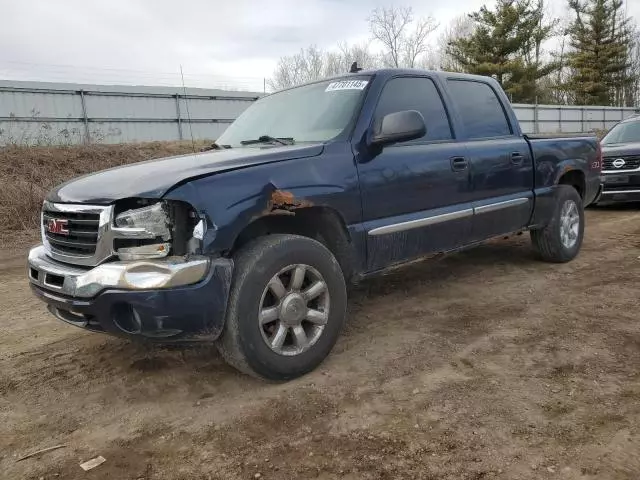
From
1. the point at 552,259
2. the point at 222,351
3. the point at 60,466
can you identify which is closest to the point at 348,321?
the point at 222,351

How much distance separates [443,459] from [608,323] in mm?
2166

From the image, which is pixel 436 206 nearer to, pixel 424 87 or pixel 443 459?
pixel 424 87

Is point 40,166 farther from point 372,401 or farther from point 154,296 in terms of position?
point 372,401

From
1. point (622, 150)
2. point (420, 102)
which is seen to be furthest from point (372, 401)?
point (622, 150)

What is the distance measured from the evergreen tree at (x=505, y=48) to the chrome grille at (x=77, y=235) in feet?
112

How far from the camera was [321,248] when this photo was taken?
3.19 metres

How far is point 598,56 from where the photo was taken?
40562mm

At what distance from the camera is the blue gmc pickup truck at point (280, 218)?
271 centimetres

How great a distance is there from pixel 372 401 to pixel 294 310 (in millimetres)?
662

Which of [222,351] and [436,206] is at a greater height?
[436,206]

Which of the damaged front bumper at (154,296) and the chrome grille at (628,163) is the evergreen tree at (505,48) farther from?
the damaged front bumper at (154,296)

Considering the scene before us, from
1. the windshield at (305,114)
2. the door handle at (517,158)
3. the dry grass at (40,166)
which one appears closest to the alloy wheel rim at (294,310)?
the windshield at (305,114)

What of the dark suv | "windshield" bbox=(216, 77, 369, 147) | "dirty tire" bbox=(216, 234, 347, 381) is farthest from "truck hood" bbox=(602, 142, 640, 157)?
"dirty tire" bbox=(216, 234, 347, 381)

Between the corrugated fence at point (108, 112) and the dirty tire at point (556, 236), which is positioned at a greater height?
the corrugated fence at point (108, 112)
